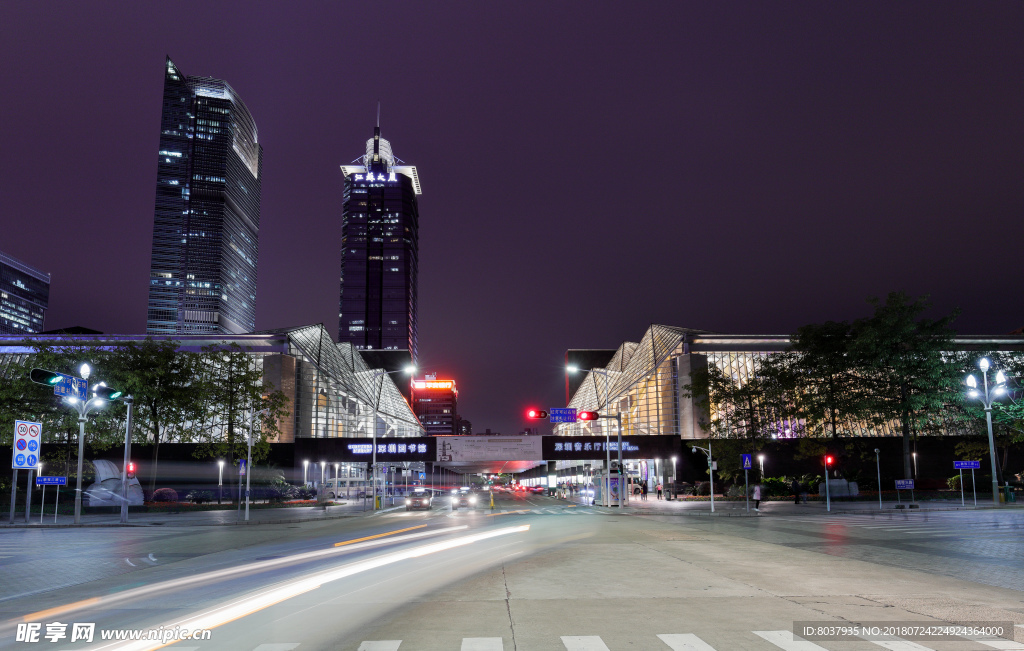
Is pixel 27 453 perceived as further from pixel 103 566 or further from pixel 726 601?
pixel 726 601

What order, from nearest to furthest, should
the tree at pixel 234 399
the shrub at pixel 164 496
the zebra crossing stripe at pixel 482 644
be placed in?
1. the zebra crossing stripe at pixel 482 644
2. the shrub at pixel 164 496
3. the tree at pixel 234 399

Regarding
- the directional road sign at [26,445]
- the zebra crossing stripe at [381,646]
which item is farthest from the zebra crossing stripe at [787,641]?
the directional road sign at [26,445]

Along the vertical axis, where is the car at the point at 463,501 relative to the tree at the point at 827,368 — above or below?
below

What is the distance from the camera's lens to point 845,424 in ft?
240

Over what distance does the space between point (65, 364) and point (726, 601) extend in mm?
52504

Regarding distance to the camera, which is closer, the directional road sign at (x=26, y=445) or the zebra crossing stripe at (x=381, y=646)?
the zebra crossing stripe at (x=381, y=646)

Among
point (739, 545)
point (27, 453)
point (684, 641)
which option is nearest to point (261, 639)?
point (684, 641)

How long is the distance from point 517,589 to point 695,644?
527 centimetres

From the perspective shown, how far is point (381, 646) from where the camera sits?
28.2ft

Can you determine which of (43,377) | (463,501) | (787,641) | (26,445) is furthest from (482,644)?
(463,501)

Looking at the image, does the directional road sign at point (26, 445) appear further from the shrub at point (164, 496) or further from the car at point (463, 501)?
the car at point (463, 501)

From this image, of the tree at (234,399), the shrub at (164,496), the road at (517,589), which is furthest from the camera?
the tree at (234,399)

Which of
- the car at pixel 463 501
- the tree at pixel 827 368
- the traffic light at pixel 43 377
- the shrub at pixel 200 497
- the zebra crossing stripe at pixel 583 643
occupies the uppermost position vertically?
the tree at pixel 827 368

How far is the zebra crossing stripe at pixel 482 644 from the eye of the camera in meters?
8.48
